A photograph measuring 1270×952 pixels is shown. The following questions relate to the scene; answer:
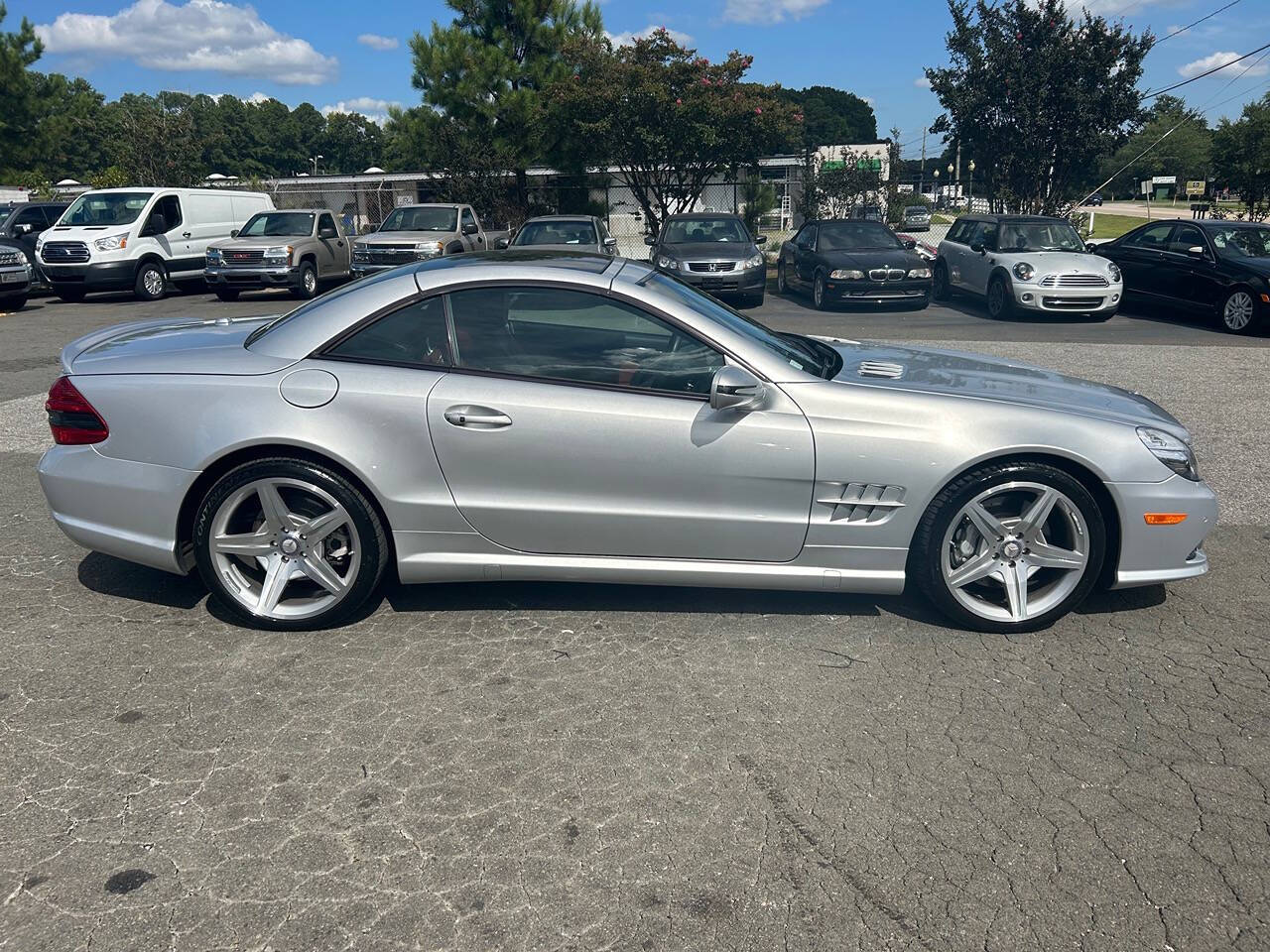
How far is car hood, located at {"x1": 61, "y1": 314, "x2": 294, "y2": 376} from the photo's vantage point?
4070 millimetres

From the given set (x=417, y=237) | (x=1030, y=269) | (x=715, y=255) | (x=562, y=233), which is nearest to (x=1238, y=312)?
(x=1030, y=269)

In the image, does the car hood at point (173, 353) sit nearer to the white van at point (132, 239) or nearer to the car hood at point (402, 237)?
the car hood at point (402, 237)

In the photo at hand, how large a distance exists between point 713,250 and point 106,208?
1193 centimetres

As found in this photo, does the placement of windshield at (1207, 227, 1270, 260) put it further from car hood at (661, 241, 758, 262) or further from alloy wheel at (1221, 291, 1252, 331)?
car hood at (661, 241, 758, 262)

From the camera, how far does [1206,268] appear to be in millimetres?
14336

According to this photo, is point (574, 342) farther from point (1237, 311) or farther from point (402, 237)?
point (402, 237)

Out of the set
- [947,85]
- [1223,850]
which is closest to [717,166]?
[947,85]

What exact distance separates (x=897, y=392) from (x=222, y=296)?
58.2 feet

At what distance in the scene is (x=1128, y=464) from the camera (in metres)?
3.98

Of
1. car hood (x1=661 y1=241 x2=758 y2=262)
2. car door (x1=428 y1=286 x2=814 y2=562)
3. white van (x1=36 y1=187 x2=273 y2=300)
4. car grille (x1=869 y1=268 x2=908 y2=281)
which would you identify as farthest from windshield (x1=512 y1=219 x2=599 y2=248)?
car door (x1=428 y1=286 x2=814 y2=562)

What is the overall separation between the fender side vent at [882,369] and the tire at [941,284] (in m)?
14.3

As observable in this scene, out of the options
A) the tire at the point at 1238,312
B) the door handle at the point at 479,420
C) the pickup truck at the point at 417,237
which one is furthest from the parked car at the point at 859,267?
the door handle at the point at 479,420

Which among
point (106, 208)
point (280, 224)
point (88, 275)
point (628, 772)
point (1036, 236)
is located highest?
point (106, 208)

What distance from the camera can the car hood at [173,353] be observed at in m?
4.07
